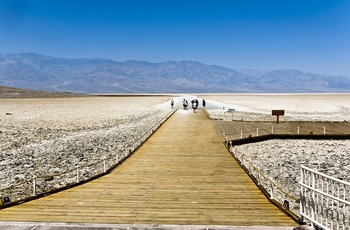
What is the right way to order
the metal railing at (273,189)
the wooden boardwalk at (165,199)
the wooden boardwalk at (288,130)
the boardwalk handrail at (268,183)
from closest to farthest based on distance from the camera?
the wooden boardwalk at (165,199) < the metal railing at (273,189) < the boardwalk handrail at (268,183) < the wooden boardwalk at (288,130)

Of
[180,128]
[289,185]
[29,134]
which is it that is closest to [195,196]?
[289,185]

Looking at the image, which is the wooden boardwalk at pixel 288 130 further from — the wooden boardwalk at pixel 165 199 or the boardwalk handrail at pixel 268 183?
the wooden boardwalk at pixel 165 199

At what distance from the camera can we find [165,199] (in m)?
10.1

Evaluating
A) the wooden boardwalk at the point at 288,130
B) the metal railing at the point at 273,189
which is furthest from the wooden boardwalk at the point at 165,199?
the wooden boardwalk at the point at 288,130

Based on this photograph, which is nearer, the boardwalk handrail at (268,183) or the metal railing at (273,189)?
the metal railing at (273,189)

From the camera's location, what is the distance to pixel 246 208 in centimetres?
935

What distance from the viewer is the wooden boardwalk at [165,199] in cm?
846

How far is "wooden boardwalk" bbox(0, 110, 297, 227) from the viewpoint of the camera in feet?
27.8

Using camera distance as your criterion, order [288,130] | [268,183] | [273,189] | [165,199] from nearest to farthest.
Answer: [165,199]
[273,189]
[268,183]
[288,130]

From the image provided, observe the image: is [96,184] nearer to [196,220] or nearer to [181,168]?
[181,168]

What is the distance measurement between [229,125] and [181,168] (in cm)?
1651

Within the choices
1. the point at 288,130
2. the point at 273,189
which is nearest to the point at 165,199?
the point at 273,189

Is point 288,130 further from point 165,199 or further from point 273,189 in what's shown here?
point 165,199

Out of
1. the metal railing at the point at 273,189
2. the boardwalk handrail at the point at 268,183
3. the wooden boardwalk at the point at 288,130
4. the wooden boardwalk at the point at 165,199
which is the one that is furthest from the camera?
the wooden boardwalk at the point at 288,130
